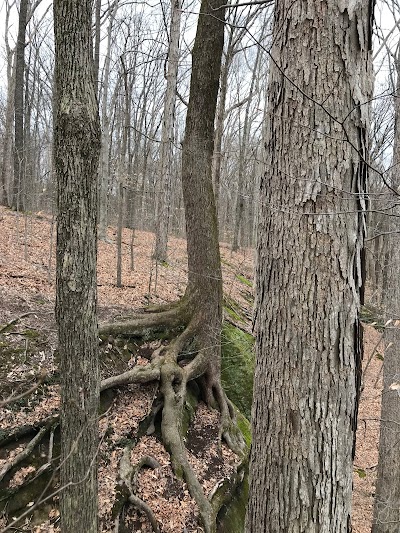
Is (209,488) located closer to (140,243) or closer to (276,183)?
(276,183)

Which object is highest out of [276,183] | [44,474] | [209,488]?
[276,183]

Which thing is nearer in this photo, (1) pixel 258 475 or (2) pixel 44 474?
(1) pixel 258 475

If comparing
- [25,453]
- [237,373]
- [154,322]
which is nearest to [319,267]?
[25,453]

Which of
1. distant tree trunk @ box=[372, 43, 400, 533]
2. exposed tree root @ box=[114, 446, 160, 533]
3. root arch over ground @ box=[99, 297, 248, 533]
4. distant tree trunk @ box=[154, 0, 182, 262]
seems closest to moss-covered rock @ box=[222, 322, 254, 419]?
root arch over ground @ box=[99, 297, 248, 533]

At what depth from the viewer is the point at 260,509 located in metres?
2.01

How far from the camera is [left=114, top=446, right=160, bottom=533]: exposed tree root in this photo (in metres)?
3.49

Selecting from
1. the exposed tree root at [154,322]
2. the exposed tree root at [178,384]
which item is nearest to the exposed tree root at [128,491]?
the exposed tree root at [178,384]

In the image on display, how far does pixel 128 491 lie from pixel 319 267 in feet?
9.77

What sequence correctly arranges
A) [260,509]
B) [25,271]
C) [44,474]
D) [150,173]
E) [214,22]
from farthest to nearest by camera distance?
[150,173], [25,271], [214,22], [44,474], [260,509]

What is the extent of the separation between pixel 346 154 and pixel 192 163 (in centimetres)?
349

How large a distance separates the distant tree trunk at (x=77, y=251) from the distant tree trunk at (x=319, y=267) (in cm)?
121

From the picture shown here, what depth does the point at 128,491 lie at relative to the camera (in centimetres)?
360

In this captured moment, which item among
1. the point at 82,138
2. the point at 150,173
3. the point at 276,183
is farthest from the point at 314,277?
the point at 150,173

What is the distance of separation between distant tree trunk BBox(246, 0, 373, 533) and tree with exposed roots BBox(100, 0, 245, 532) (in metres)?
2.74
